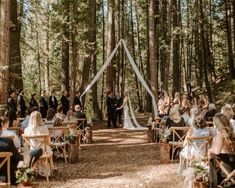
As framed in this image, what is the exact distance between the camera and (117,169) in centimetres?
879

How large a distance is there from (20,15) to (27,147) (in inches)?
426

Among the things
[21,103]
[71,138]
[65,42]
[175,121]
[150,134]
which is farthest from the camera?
[65,42]

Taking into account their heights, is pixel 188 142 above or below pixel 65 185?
above

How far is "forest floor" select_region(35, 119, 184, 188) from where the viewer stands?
7474 millimetres

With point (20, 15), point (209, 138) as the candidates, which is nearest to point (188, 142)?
point (209, 138)

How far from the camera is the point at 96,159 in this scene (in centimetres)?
1020

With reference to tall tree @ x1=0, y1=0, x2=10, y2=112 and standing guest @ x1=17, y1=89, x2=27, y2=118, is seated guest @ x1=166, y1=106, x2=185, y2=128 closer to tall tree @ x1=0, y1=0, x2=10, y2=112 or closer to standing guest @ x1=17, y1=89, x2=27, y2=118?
tall tree @ x1=0, y1=0, x2=10, y2=112

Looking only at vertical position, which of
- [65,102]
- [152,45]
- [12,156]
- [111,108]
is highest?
[152,45]

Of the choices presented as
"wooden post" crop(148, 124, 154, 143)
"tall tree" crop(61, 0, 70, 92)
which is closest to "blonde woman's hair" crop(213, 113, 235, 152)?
"wooden post" crop(148, 124, 154, 143)

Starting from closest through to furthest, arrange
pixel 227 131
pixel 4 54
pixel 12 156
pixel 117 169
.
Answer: pixel 227 131 < pixel 12 156 < pixel 117 169 < pixel 4 54

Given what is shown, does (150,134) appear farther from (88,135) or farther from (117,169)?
(117,169)

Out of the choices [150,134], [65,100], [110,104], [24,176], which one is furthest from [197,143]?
[110,104]

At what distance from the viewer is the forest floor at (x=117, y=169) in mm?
7474

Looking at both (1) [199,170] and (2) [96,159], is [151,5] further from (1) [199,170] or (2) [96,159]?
(1) [199,170]
